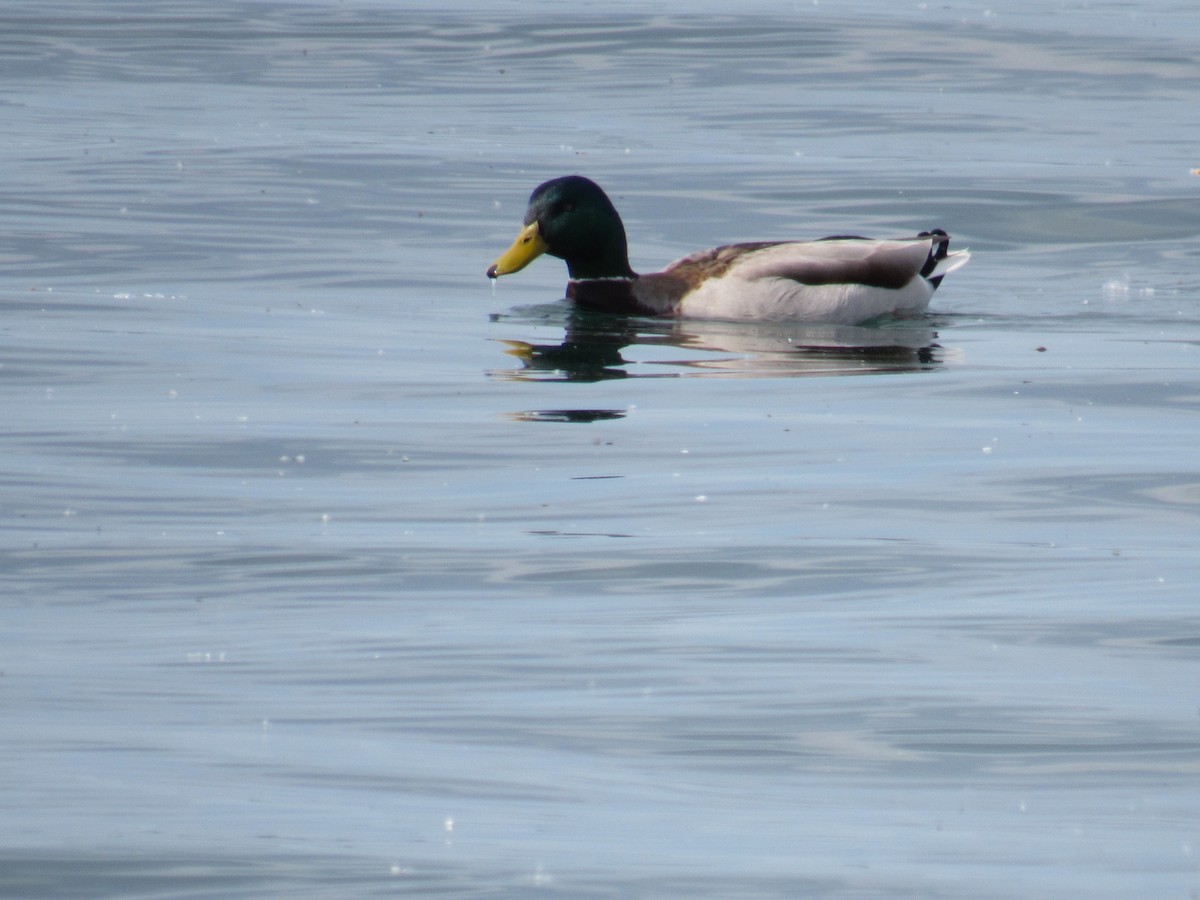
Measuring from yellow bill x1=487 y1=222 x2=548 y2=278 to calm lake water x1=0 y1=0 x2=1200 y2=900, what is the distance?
248 mm

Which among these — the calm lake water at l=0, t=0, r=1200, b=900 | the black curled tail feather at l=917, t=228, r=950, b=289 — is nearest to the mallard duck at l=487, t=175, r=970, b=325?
the black curled tail feather at l=917, t=228, r=950, b=289

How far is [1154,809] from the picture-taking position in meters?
4.02

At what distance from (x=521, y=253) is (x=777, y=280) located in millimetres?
1806

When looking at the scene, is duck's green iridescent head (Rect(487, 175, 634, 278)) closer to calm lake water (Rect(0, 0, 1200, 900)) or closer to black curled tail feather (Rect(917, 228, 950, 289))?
calm lake water (Rect(0, 0, 1200, 900))

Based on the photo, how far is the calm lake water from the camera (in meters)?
3.89

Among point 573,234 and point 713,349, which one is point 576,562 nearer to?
point 713,349

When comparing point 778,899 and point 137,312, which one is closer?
point 778,899

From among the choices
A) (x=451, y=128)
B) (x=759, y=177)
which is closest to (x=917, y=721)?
(x=759, y=177)

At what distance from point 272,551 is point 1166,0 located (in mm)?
30174

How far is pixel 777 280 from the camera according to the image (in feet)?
39.9

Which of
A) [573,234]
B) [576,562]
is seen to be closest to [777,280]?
[573,234]

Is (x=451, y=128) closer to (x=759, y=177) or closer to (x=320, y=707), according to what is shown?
(x=759, y=177)

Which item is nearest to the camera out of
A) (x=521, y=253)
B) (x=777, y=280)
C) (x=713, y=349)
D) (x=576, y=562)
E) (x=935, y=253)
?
(x=576, y=562)

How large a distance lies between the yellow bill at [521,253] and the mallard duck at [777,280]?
0.02m
